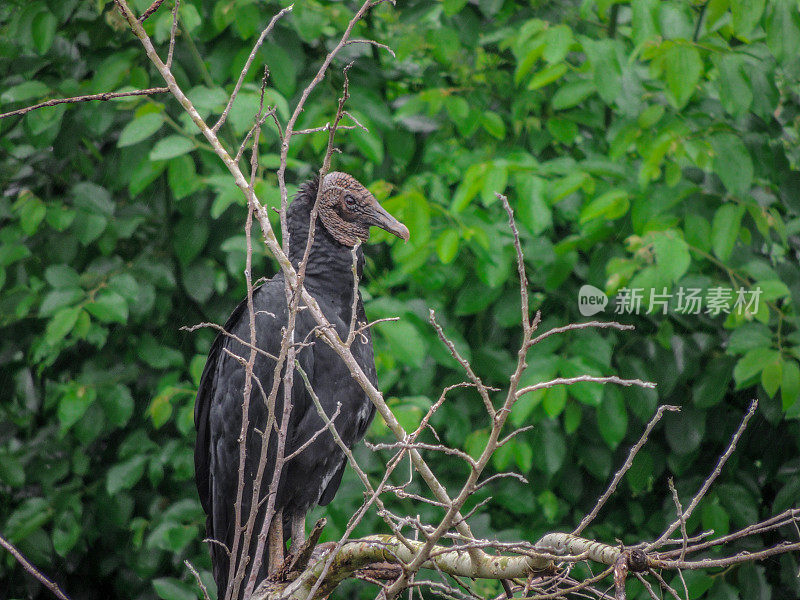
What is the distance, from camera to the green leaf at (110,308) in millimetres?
2670

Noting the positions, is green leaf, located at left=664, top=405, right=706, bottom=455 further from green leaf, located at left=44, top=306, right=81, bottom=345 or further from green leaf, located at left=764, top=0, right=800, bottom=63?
green leaf, located at left=44, top=306, right=81, bottom=345

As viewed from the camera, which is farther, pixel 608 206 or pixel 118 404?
pixel 118 404

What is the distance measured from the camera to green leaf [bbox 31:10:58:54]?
2.83 metres

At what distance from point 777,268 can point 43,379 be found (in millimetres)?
2745

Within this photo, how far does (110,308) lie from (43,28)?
0.95m

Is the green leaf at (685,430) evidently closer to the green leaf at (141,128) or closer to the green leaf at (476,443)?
the green leaf at (476,443)

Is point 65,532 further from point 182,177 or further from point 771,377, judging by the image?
point 771,377

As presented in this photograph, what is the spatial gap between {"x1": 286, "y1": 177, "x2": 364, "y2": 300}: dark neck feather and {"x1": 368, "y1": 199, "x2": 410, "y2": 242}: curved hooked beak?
9cm

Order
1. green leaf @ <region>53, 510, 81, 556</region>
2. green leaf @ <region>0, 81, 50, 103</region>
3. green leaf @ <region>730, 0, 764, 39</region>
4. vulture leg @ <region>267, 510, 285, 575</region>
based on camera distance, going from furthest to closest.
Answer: green leaf @ <region>53, 510, 81, 556</region> → green leaf @ <region>0, 81, 50, 103</region> → green leaf @ <region>730, 0, 764, 39</region> → vulture leg @ <region>267, 510, 285, 575</region>

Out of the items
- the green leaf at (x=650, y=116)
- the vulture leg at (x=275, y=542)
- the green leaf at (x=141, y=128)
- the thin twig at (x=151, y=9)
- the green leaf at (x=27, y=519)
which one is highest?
the thin twig at (x=151, y=9)

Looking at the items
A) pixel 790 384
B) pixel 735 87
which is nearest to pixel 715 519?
pixel 790 384

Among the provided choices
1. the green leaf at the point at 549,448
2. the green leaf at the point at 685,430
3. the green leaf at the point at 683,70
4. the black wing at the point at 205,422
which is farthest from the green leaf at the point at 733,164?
the black wing at the point at 205,422

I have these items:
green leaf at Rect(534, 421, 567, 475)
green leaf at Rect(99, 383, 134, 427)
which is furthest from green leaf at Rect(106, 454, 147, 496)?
green leaf at Rect(534, 421, 567, 475)

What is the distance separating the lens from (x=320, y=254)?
2.38m
